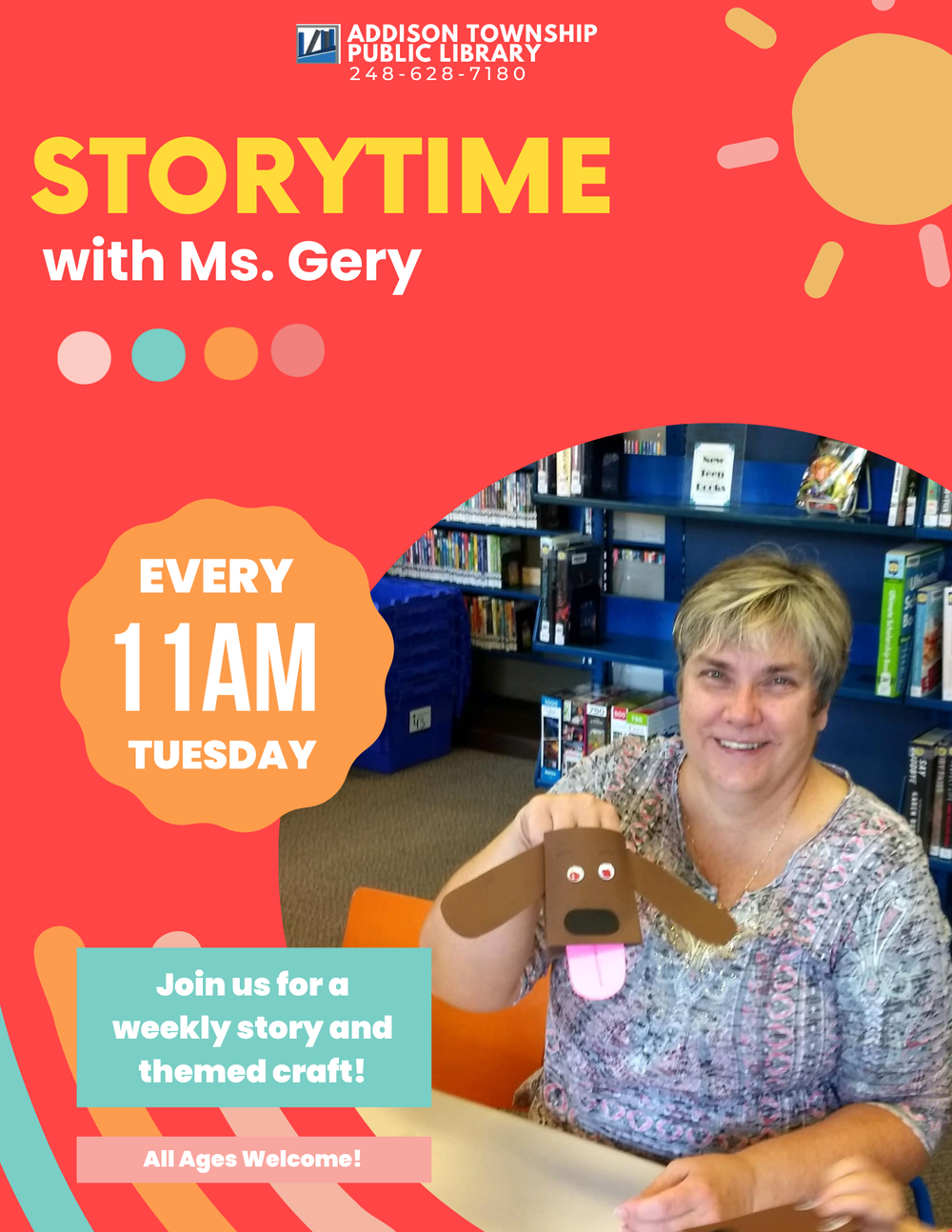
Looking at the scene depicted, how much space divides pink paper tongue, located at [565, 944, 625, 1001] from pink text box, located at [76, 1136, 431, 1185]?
20 centimetres

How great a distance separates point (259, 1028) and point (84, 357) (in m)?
0.55

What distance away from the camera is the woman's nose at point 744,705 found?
1.21 meters

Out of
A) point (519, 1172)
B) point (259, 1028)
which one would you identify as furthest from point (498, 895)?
point (519, 1172)

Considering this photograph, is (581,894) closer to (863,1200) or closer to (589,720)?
(863,1200)

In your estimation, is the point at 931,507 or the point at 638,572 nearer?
the point at 931,507

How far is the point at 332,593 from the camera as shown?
939mm

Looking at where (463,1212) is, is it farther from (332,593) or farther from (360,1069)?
(332,593)

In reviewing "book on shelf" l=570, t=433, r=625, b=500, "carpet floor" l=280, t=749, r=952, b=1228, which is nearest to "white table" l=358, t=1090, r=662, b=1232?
"carpet floor" l=280, t=749, r=952, b=1228

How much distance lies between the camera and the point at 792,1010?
120cm

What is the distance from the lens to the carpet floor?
357cm

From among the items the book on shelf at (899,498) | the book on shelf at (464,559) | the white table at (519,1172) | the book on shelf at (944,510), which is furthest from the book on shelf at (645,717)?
the white table at (519,1172)

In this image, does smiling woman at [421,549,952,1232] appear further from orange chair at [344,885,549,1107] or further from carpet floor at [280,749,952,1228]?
carpet floor at [280,749,952,1228]

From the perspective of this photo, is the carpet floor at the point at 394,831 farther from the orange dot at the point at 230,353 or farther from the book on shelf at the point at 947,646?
the orange dot at the point at 230,353

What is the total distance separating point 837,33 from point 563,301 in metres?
0.27
